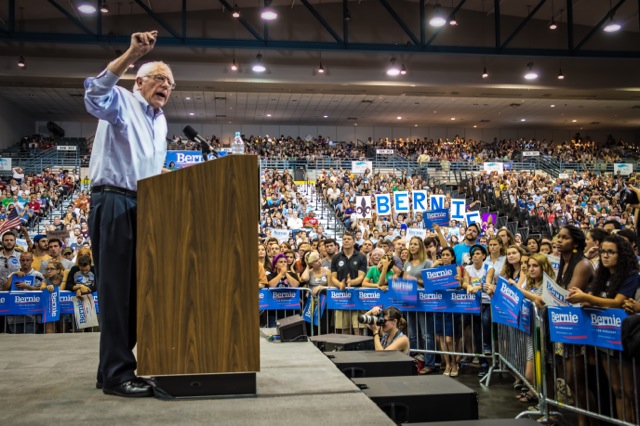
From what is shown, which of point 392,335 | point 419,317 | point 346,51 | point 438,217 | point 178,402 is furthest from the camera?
point 346,51

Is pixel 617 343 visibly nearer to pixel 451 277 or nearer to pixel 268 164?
pixel 451 277

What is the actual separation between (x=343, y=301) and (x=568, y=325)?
3543mm

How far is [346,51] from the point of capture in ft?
68.5

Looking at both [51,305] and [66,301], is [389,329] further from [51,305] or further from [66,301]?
[51,305]

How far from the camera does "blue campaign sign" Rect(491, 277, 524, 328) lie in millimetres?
5762

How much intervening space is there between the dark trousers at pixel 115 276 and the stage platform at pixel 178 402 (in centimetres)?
21

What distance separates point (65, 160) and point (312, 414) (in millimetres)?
27833

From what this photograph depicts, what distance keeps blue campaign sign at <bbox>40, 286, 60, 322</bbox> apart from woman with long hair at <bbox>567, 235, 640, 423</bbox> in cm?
586

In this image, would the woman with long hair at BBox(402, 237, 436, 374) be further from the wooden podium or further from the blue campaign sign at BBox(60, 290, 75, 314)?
the wooden podium


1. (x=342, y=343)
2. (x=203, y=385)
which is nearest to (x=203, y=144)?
(x=203, y=385)

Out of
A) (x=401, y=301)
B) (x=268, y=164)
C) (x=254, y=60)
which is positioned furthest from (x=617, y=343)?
(x=268, y=164)

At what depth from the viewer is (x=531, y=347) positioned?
5676mm

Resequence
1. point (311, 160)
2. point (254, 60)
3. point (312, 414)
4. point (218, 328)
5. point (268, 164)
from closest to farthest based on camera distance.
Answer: point (312, 414), point (218, 328), point (254, 60), point (268, 164), point (311, 160)

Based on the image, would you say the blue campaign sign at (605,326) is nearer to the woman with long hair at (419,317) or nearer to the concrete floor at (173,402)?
the concrete floor at (173,402)
